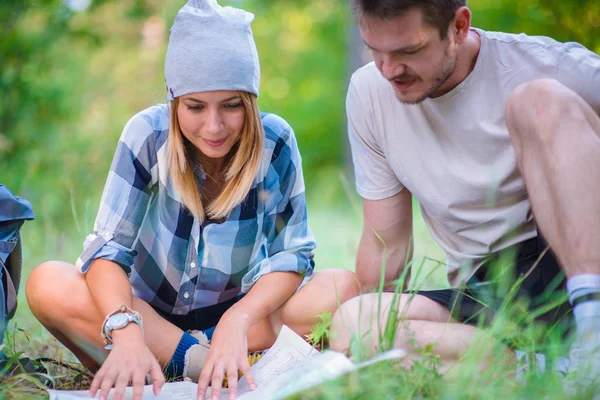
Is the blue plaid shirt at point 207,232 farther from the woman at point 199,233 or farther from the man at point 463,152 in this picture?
the man at point 463,152

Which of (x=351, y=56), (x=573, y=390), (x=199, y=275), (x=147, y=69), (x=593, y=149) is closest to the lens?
(x=573, y=390)

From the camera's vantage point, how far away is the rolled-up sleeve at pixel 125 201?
203 centimetres

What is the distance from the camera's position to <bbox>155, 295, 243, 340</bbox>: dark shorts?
2.24 meters

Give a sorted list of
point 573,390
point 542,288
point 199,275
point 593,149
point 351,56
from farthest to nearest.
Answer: point 351,56
point 199,275
point 542,288
point 593,149
point 573,390

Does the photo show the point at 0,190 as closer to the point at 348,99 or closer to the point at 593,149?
the point at 348,99

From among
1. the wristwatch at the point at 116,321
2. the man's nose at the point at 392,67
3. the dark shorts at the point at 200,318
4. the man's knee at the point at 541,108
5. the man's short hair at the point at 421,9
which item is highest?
the man's short hair at the point at 421,9

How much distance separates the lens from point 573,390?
56.4 inches

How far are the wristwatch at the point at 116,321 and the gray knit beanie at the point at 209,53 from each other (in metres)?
0.61

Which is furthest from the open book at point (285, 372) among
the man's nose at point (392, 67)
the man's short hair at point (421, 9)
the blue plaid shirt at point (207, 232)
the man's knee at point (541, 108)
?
the man's short hair at point (421, 9)

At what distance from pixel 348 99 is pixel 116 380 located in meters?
1.05

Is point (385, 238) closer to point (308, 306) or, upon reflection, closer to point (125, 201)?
point (308, 306)

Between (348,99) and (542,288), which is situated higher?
(348,99)

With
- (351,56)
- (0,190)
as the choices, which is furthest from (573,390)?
(351,56)

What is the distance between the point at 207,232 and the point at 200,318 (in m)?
0.29
